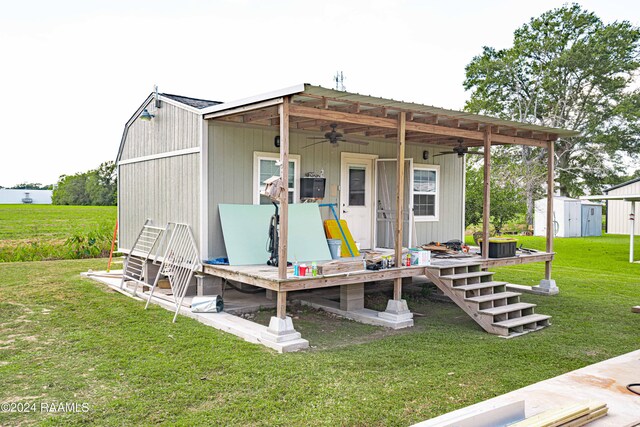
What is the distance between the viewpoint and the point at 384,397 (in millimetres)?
4082

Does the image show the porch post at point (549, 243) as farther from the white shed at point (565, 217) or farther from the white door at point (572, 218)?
the white door at point (572, 218)

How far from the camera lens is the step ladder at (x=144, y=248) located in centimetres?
859

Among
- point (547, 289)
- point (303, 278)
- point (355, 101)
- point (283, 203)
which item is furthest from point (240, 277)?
point (547, 289)

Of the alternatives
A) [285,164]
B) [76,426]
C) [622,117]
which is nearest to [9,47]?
[285,164]

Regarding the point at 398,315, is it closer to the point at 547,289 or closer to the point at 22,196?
the point at 547,289

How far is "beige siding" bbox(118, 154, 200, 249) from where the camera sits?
7602mm

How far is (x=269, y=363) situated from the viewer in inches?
195

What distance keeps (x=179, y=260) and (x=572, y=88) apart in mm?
27968

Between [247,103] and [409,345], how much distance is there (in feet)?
11.4

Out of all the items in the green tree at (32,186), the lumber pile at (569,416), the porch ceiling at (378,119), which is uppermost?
the green tree at (32,186)

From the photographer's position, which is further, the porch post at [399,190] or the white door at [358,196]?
the white door at [358,196]

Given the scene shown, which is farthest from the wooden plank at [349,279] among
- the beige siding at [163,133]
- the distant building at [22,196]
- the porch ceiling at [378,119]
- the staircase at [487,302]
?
the distant building at [22,196]

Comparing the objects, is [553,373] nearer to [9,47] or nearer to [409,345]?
[409,345]

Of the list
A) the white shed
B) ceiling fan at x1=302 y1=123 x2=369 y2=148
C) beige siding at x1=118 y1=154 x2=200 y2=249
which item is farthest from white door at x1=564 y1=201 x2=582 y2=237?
beige siding at x1=118 y1=154 x2=200 y2=249
